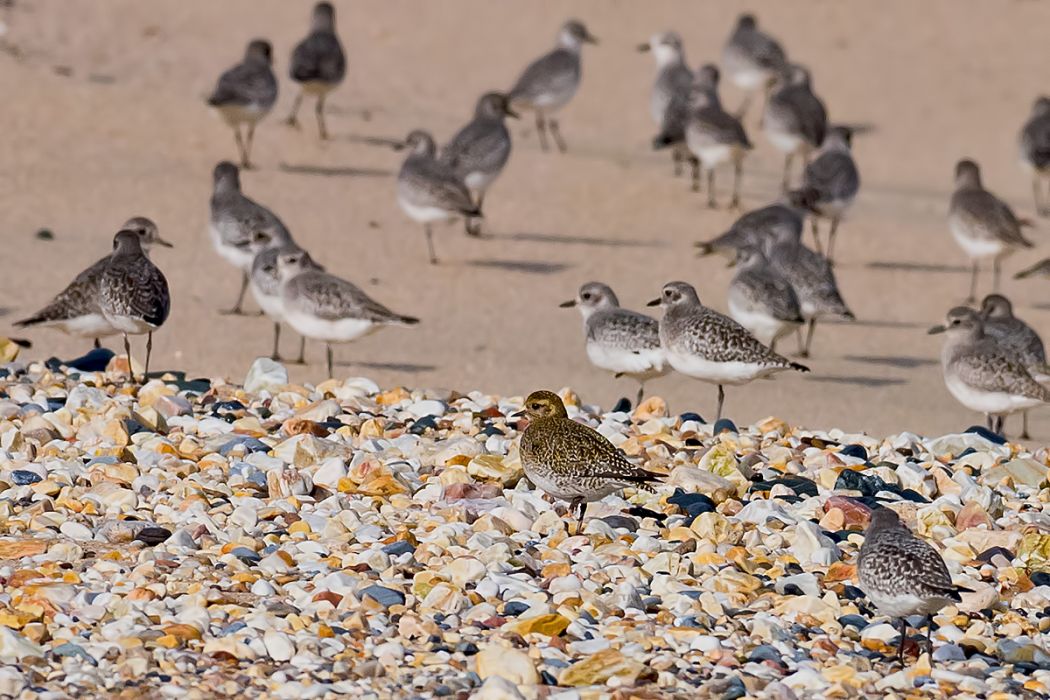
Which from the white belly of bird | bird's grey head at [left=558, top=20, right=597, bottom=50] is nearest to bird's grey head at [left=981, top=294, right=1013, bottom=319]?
the white belly of bird

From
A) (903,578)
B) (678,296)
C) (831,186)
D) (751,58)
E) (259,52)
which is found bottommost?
(903,578)

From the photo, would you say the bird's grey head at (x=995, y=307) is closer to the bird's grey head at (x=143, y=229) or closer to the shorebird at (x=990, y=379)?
the shorebird at (x=990, y=379)

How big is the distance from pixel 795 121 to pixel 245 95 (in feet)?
19.8

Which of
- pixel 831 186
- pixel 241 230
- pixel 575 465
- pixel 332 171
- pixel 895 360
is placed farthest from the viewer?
pixel 332 171

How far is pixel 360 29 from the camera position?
25.3 meters

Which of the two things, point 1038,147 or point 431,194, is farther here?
point 1038,147

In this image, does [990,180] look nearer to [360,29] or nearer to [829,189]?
[829,189]

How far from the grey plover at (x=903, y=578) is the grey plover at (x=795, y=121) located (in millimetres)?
12456

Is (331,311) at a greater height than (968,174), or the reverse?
(968,174)

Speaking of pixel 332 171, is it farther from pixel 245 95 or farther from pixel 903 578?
pixel 903 578

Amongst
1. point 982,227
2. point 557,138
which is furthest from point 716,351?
point 557,138

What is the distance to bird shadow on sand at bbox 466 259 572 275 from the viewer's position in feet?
51.7

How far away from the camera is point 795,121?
61.1 ft

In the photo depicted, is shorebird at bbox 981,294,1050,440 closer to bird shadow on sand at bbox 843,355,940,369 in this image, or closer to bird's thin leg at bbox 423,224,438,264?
bird shadow on sand at bbox 843,355,940,369
